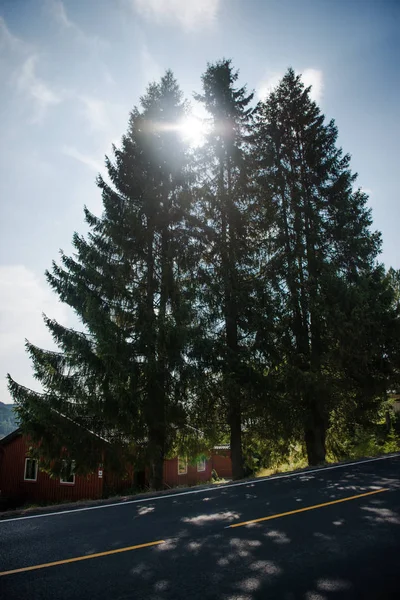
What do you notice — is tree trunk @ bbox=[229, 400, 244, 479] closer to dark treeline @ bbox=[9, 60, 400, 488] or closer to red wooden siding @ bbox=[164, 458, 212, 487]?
dark treeline @ bbox=[9, 60, 400, 488]

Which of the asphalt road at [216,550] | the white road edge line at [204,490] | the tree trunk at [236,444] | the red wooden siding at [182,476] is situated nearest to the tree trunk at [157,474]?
the tree trunk at [236,444]

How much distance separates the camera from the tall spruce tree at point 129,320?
488 inches

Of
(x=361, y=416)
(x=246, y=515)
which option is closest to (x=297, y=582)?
(x=246, y=515)

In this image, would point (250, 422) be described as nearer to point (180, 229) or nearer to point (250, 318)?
point (250, 318)

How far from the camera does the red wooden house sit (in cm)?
2195

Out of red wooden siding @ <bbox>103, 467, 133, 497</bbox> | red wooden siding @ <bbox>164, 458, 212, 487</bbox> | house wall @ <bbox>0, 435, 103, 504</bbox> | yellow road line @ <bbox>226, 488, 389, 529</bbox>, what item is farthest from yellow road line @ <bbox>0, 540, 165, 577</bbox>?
red wooden siding @ <bbox>164, 458, 212, 487</bbox>

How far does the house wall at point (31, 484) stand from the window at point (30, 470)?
0.25 m

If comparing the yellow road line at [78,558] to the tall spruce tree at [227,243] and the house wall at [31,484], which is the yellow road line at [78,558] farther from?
the house wall at [31,484]

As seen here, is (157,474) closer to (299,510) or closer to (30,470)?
(299,510)

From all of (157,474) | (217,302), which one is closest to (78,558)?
(157,474)

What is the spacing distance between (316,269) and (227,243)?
432 centimetres

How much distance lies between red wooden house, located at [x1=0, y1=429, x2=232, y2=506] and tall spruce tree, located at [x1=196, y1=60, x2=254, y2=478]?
301 inches

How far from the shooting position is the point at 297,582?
13.0ft

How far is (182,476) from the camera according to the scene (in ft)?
91.6
